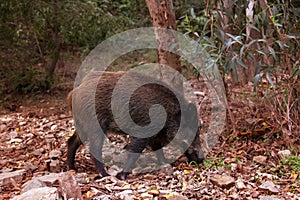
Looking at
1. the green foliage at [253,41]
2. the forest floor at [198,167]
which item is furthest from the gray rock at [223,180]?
the green foliage at [253,41]

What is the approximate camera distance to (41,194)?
10.9ft

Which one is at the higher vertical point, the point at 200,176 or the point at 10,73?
the point at 10,73

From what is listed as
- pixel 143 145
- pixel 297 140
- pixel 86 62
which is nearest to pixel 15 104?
pixel 86 62

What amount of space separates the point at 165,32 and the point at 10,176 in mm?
2304

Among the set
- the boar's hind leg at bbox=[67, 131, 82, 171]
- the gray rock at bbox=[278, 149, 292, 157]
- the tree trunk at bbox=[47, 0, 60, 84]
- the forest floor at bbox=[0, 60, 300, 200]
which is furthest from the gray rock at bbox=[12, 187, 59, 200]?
the tree trunk at bbox=[47, 0, 60, 84]

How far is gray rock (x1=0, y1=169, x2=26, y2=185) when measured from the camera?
3.95 meters

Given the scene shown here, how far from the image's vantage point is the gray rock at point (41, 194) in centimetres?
329

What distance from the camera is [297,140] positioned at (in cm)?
451

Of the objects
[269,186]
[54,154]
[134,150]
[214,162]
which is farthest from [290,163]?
[54,154]

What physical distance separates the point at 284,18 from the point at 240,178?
1.60 meters

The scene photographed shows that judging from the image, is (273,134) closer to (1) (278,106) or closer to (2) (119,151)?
(1) (278,106)

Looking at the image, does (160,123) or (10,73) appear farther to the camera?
(10,73)

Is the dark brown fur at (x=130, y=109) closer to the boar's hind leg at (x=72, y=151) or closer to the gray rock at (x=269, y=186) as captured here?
the boar's hind leg at (x=72, y=151)

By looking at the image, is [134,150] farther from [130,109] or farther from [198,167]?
[198,167]
